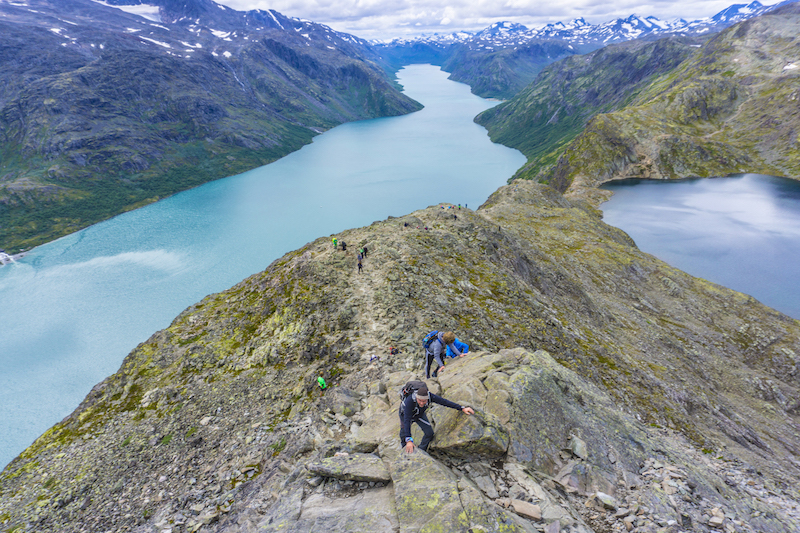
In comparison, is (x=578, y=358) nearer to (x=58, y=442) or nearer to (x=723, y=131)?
(x=58, y=442)

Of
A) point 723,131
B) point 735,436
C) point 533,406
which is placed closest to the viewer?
point 533,406

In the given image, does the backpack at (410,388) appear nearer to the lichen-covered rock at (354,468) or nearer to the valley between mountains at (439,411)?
the valley between mountains at (439,411)

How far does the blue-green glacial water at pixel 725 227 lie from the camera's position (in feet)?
276

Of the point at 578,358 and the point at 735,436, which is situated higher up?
the point at 578,358

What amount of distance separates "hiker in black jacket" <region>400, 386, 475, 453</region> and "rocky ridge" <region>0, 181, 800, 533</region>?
1.72 feet

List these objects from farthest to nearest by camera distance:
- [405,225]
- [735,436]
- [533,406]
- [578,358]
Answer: [405,225], [578,358], [735,436], [533,406]

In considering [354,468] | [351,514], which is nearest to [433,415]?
[354,468]

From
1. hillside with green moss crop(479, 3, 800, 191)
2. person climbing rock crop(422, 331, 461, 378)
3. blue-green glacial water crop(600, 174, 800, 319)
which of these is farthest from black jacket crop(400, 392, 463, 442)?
hillside with green moss crop(479, 3, 800, 191)

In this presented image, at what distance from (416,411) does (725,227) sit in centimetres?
14946

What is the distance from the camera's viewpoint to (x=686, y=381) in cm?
3369

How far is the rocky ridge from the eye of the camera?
11.4 m

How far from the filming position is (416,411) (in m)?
11.7

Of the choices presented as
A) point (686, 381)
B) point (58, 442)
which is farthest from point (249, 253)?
point (686, 381)

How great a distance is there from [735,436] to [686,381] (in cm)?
684
